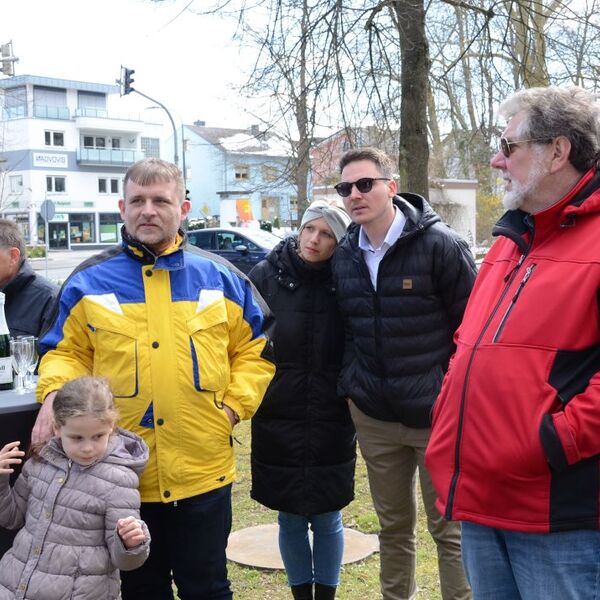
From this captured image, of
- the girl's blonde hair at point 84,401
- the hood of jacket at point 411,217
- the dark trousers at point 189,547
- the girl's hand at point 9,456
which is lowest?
the dark trousers at point 189,547

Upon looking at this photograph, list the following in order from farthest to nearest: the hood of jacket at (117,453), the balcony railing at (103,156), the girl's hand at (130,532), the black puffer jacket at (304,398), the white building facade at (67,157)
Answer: the balcony railing at (103,156), the white building facade at (67,157), the black puffer jacket at (304,398), the hood of jacket at (117,453), the girl's hand at (130,532)

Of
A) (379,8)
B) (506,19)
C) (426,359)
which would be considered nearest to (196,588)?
(426,359)

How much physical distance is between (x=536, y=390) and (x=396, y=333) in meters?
1.19

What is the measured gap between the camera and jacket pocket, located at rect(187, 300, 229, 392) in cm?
270

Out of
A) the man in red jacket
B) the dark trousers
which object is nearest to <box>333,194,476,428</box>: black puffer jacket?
the dark trousers

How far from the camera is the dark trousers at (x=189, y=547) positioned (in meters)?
2.75

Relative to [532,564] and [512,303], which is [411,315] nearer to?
[512,303]

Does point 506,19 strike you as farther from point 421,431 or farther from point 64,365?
point 64,365

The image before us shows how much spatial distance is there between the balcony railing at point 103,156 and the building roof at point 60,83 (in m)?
4.60

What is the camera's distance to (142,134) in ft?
195

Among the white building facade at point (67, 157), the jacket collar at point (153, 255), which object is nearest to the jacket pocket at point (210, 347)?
the jacket collar at point (153, 255)

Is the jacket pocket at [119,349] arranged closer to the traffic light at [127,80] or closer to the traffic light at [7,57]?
the traffic light at [7,57]

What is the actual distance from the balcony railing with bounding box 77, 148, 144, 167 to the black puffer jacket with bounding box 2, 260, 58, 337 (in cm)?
5153

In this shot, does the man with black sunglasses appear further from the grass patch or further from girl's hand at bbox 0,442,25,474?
girl's hand at bbox 0,442,25,474
